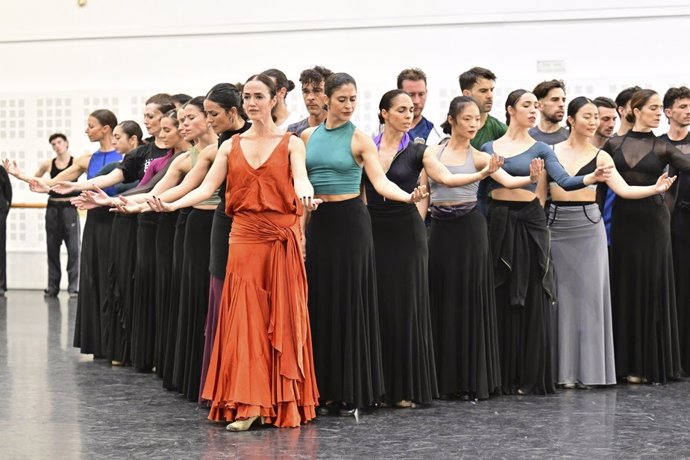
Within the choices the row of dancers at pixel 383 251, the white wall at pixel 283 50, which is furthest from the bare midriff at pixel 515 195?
the white wall at pixel 283 50

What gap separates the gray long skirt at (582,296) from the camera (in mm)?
6441

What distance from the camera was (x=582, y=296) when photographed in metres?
6.48

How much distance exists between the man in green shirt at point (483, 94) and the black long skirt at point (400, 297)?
119 cm

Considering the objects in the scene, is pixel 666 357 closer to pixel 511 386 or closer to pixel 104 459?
pixel 511 386

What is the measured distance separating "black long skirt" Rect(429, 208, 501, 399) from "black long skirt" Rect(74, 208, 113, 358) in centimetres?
258

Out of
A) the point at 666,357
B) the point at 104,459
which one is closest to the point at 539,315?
the point at 666,357

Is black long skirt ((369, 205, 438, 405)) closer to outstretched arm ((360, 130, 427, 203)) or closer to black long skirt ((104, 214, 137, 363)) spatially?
outstretched arm ((360, 130, 427, 203))

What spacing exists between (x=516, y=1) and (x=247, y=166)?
19.9 feet

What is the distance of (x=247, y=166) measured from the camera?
5.26m

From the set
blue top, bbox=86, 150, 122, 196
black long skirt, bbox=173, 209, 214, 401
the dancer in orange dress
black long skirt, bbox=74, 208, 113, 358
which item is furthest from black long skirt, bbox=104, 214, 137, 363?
the dancer in orange dress

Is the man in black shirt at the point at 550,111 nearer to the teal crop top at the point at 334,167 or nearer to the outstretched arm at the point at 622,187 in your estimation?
the outstretched arm at the point at 622,187

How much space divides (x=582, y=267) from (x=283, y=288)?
2.10 metres

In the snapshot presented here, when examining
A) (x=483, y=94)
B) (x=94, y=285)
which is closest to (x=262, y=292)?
(x=483, y=94)

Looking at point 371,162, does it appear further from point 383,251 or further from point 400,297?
point 400,297
